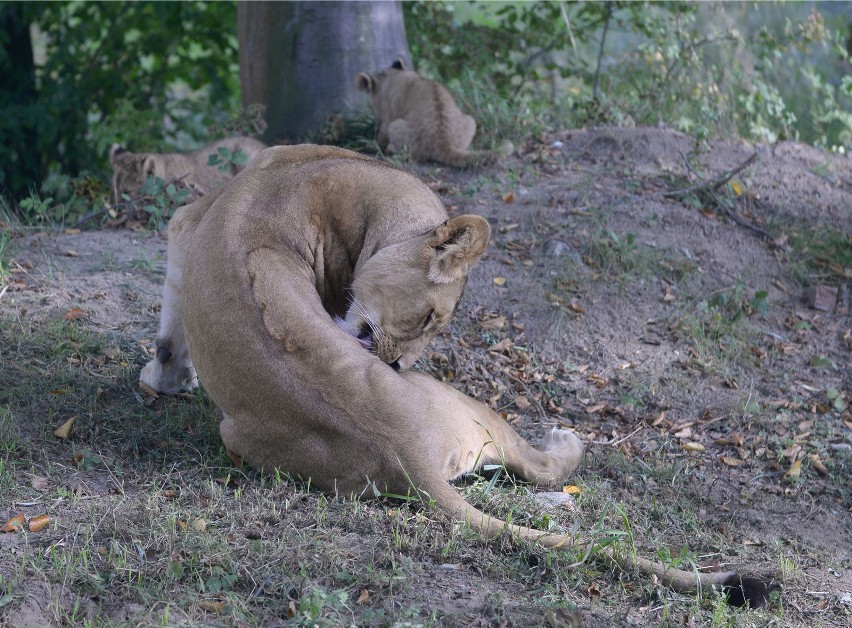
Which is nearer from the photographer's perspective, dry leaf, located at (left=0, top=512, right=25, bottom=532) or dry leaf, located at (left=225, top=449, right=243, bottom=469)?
dry leaf, located at (left=0, top=512, right=25, bottom=532)

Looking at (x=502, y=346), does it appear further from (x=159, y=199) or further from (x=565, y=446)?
(x=159, y=199)

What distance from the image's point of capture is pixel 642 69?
10.7 metres

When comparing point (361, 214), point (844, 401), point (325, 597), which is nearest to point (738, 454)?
point (844, 401)

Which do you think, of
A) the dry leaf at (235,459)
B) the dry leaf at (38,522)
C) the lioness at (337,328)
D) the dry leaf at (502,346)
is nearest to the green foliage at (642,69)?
the dry leaf at (502,346)

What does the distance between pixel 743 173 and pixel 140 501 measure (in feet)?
20.5

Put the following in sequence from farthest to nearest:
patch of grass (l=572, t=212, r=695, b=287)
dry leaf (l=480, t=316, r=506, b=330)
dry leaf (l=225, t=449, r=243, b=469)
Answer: patch of grass (l=572, t=212, r=695, b=287), dry leaf (l=480, t=316, r=506, b=330), dry leaf (l=225, t=449, r=243, b=469)

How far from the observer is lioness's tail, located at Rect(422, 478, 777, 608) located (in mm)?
3770

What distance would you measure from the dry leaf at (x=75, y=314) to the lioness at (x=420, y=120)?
11.6ft

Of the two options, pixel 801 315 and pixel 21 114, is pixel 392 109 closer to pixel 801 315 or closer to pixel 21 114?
pixel 801 315

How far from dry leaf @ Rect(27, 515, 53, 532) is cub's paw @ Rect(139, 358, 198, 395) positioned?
1302 mm

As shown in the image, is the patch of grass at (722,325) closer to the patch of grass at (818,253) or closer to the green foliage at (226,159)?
the patch of grass at (818,253)

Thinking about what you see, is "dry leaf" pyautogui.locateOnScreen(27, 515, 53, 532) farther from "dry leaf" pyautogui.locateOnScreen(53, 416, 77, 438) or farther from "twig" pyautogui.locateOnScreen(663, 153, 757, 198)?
"twig" pyautogui.locateOnScreen(663, 153, 757, 198)

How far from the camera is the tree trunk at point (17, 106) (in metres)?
11.2

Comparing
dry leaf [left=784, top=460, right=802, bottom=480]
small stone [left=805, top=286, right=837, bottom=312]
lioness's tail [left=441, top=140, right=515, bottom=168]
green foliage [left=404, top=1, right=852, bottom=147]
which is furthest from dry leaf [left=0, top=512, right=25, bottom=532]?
green foliage [left=404, top=1, right=852, bottom=147]
